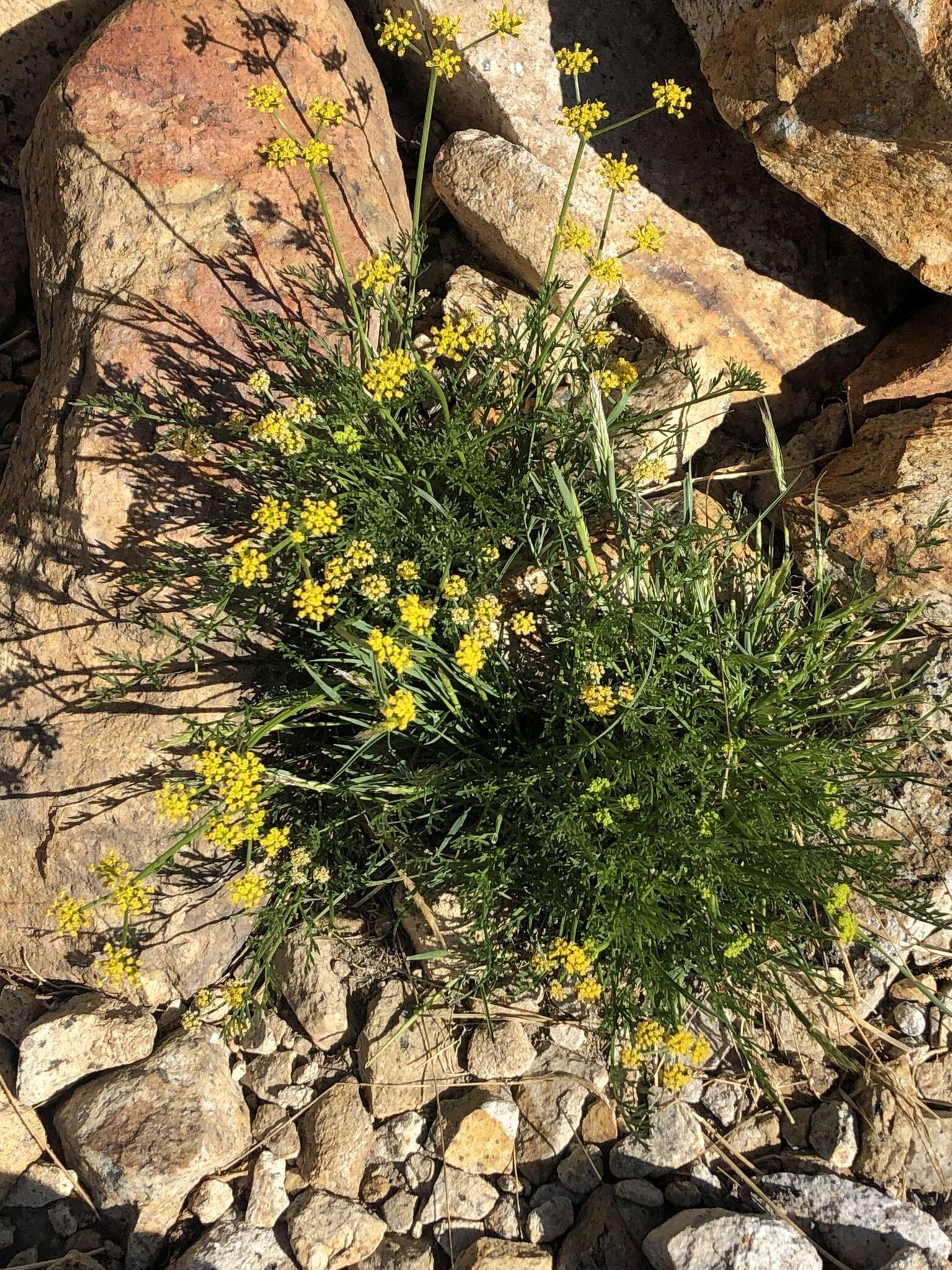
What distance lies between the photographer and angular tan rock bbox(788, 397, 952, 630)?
12.9ft

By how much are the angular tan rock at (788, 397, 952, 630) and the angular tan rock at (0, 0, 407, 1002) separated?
2.45 m

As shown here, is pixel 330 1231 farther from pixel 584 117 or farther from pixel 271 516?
pixel 584 117

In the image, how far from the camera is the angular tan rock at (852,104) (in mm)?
3623

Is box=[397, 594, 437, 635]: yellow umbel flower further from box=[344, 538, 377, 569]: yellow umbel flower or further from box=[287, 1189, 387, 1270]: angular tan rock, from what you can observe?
box=[287, 1189, 387, 1270]: angular tan rock

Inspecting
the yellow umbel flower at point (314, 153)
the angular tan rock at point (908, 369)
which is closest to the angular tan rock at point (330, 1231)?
the yellow umbel flower at point (314, 153)

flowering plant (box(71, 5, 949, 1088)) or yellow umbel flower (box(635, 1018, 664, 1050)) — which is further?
flowering plant (box(71, 5, 949, 1088))

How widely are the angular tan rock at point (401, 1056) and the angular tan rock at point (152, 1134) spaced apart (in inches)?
21.1

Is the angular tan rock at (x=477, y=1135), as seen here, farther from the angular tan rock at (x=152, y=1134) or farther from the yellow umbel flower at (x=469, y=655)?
the yellow umbel flower at (x=469, y=655)

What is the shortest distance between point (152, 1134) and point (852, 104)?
16.2 ft

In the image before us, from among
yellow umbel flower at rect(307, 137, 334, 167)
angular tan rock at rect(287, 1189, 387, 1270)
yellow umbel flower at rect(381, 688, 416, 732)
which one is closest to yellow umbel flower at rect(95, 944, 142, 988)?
angular tan rock at rect(287, 1189, 387, 1270)

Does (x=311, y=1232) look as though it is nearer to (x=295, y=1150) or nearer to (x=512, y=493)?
(x=295, y=1150)

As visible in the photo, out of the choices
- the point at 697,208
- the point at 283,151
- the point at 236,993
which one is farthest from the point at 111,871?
the point at 697,208

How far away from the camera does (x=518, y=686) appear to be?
3713mm

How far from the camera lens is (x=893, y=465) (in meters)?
4.04
